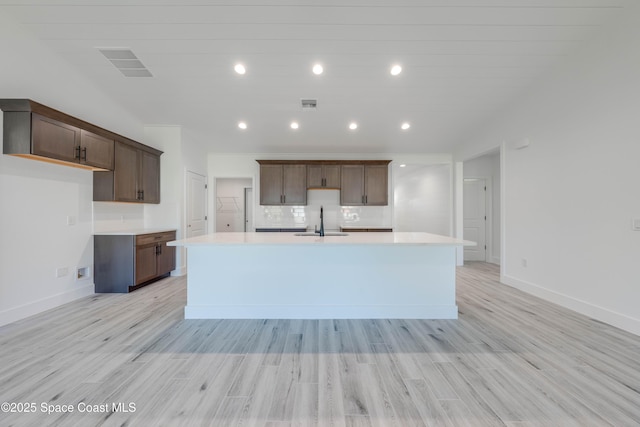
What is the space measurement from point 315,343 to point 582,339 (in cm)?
248

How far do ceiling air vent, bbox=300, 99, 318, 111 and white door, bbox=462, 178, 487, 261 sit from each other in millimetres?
4289

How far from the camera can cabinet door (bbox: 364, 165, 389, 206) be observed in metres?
5.64

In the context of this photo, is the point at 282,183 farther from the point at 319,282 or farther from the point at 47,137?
the point at 47,137

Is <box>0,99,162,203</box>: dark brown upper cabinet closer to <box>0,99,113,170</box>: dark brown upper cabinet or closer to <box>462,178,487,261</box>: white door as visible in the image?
<box>0,99,113,170</box>: dark brown upper cabinet

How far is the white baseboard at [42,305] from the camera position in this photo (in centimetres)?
264

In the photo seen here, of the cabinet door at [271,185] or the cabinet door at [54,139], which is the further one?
the cabinet door at [271,185]

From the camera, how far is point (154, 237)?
4.08m

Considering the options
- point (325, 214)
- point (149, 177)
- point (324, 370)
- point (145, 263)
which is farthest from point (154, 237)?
point (324, 370)

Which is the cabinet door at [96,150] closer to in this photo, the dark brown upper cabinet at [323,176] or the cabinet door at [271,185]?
the cabinet door at [271,185]

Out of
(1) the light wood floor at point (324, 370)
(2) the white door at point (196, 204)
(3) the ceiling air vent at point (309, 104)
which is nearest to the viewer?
(1) the light wood floor at point (324, 370)

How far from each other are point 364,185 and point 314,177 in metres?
1.13

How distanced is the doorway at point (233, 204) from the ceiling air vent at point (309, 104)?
4.07 metres

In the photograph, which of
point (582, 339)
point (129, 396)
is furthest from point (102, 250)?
point (582, 339)

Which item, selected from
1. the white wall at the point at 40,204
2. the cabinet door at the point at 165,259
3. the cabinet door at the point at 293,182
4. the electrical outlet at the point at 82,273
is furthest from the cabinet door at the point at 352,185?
the electrical outlet at the point at 82,273
